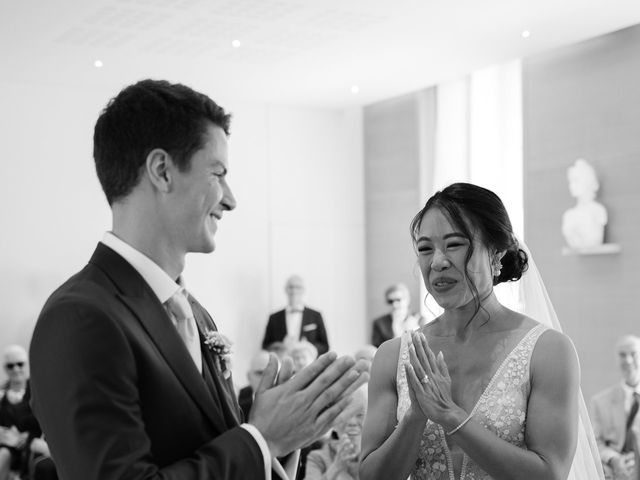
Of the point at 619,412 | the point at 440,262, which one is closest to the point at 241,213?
the point at 619,412

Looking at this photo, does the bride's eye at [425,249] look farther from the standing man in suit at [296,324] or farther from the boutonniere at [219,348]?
the standing man in suit at [296,324]

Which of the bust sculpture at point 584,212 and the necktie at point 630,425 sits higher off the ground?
the bust sculpture at point 584,212

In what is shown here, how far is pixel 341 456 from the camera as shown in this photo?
192 inches

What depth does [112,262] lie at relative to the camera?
1.73m

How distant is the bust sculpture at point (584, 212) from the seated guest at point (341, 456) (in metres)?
4.56

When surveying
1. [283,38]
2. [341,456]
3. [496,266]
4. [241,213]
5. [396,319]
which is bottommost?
[341,456]

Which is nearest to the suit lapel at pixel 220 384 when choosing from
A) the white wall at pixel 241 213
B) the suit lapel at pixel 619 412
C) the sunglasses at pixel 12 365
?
the suit lapel at pixel 619 412

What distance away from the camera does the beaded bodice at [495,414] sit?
2.61m

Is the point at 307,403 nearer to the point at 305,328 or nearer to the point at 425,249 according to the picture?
the point at 425,249

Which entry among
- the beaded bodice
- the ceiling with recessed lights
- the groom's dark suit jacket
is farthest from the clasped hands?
the ceiling with recessed lights

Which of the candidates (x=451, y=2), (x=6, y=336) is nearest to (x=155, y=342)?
(x=451, y=2)

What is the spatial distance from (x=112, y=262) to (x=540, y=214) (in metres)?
8.36

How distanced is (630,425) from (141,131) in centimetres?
550

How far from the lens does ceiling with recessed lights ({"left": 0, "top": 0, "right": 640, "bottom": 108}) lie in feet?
25.6
